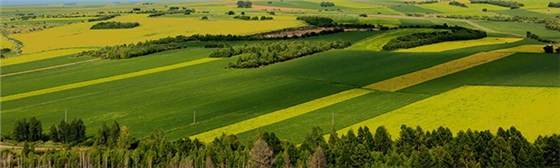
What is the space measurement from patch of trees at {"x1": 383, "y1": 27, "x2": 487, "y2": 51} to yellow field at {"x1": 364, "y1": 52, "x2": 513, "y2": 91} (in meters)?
19.9

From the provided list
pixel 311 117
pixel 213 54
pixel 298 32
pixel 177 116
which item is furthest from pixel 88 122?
pixel 298 32

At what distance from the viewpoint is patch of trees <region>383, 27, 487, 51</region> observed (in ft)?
445

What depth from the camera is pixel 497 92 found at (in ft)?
280

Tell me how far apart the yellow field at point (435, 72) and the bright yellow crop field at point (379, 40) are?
→ 25.4 metres

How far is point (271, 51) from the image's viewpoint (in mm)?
132375

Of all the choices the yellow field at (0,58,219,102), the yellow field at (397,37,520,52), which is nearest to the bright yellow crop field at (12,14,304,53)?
the yellow field at (0,58,219,102)

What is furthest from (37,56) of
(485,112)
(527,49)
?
(485,112)

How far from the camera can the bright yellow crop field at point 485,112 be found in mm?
71000

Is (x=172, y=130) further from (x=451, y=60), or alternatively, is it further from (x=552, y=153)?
(x=451, y=60)

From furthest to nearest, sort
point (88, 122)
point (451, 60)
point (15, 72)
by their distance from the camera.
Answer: point (15, 72) < point (451, 60) < point (88, 122)

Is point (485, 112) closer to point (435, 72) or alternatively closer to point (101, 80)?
point (435, 72)

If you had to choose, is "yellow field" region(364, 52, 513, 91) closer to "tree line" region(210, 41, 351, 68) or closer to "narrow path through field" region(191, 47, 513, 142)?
"narrow path through field" region(191, 47, 513, 142)

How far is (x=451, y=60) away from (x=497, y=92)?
28.0 meters

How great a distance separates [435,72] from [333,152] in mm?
44611
